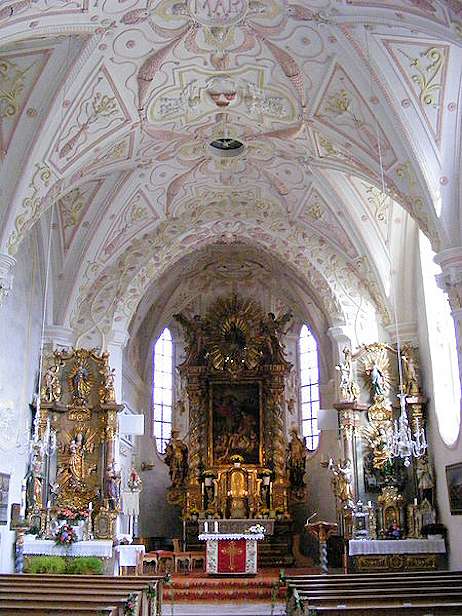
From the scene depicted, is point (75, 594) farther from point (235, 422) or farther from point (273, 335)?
point (273, 335)

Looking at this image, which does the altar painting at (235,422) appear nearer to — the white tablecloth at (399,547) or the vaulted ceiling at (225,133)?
the vaulted ceiling at (225,133)

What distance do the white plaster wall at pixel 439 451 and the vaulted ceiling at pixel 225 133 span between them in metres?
1.09

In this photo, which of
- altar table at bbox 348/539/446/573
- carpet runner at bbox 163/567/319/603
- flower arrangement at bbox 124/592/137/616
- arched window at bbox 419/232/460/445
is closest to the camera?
flower arrangement at bbox 124/592/137/616

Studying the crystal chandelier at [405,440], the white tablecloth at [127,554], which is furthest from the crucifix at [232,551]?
the crystal chandelier at [405,440]

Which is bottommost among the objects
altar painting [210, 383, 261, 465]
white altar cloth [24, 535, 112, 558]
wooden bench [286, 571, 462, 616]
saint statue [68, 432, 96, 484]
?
wooden bench [286, 571, 462, 616]

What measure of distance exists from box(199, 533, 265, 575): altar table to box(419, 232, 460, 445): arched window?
5.05 metres

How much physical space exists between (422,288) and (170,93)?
22.9 feet

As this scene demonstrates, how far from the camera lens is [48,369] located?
17078 millimetres

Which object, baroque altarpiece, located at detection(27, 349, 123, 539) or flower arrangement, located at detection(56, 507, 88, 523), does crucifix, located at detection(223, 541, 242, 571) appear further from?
flower arrangement, located at detection(56, 507, 88, 523)

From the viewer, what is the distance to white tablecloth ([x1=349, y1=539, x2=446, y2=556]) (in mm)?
14680

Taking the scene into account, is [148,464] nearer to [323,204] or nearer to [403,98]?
[323,204]

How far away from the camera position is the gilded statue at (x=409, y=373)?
16.5m

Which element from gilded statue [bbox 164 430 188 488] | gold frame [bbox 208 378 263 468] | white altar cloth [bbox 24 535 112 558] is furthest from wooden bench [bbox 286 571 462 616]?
gilded statue [bbox 164 430 188 488]

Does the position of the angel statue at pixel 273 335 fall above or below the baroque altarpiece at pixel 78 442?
above
